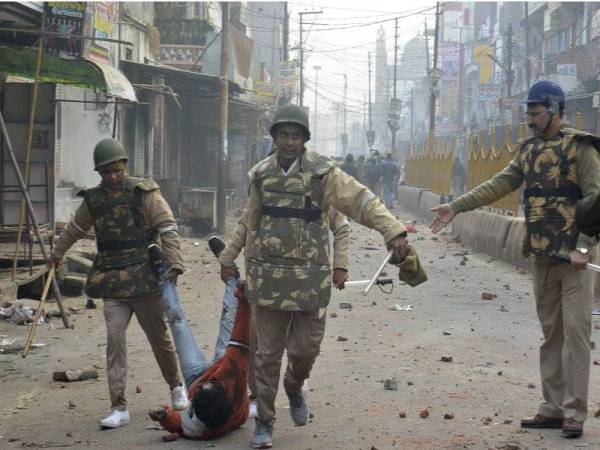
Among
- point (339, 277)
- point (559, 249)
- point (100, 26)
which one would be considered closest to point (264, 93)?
point (100, 26)

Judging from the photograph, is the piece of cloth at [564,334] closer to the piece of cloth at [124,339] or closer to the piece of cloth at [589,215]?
the piece of cloth at [124,339]

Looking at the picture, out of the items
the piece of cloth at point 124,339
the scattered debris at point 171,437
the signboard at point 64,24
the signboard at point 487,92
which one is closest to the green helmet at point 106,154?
the piece of cloth at point 124,339

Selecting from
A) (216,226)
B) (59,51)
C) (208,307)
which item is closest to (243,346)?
(208,307)

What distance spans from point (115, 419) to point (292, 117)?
7.08 feet

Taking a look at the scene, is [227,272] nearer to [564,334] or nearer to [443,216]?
[443,216]

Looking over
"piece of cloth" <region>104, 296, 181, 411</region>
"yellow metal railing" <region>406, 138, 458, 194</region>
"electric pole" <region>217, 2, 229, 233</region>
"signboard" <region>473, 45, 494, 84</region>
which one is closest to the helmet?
"piece of cloth" <region>104, 296, 181, 411</region>

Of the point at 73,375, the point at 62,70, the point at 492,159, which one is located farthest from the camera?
the point at 492,159

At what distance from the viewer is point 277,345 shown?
5.34 metres

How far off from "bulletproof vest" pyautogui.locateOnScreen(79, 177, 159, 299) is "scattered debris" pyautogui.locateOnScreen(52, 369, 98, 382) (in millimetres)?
1385

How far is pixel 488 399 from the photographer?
6.42m

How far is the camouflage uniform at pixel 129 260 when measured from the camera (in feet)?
19.6

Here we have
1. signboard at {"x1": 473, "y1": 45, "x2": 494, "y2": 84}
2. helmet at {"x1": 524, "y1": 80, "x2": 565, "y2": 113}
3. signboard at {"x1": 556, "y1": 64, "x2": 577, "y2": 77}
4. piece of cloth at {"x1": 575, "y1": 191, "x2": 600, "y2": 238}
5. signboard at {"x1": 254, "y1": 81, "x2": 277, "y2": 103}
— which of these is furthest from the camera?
signboard at {"x1": 473, "y1": 45, "x2": 494, "y2": 84}

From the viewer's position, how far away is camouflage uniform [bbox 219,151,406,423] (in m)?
5.21

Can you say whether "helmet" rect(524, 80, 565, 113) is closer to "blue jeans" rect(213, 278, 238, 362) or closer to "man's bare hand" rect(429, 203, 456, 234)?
"man's bare hand" rect(429, 203, 456, 234)
